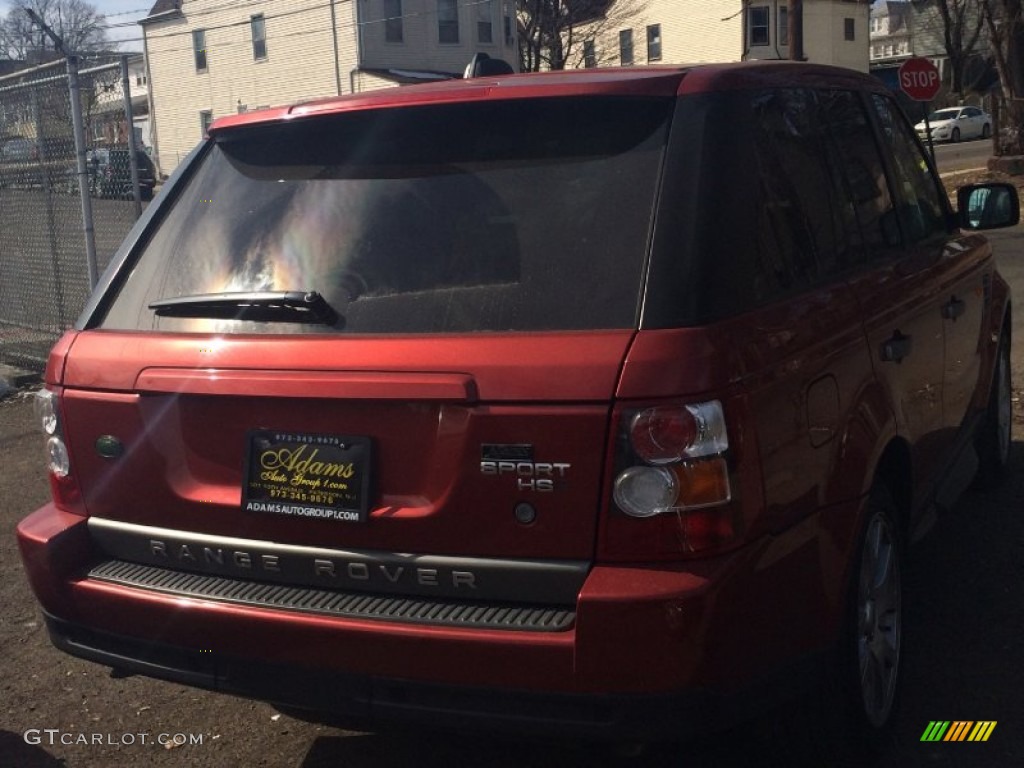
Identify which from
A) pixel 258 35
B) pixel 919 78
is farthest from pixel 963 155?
pixel 258 35

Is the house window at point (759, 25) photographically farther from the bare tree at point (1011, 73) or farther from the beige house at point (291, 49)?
the bare tree at point (1011, 73)

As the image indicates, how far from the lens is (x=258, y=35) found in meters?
42.6

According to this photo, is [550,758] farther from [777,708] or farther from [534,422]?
[534,422]

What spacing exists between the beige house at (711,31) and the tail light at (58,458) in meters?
46.3

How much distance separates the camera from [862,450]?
3264mm

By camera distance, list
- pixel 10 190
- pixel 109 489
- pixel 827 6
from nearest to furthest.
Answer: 1. pixel 109 489
2. pixel 10 190
3. pixel 827 6

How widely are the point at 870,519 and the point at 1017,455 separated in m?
3.65

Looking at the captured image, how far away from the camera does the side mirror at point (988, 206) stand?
5281 millimetres

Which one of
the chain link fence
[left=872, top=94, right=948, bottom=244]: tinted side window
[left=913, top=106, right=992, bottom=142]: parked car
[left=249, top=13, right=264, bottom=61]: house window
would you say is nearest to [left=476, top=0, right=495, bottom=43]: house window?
[left=249, top=13, right=264, bottom=61]: house window

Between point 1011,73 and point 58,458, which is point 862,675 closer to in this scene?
point 58,458

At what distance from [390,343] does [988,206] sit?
3461 millimetres

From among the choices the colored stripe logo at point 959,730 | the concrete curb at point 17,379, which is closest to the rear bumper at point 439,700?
the colored stripe logo at point 959,730

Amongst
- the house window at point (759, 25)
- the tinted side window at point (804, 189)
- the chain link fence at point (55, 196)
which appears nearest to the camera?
the tinted side window at point (804, 189)

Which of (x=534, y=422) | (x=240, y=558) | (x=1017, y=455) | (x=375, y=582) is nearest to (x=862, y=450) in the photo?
(x=534, y=422)
